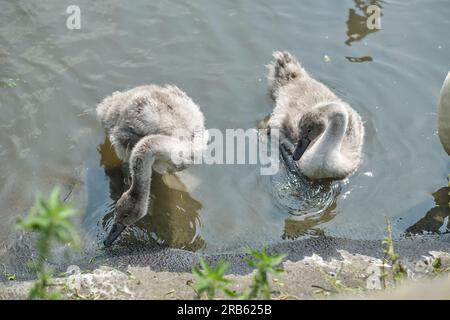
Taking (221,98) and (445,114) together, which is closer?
(445,114)

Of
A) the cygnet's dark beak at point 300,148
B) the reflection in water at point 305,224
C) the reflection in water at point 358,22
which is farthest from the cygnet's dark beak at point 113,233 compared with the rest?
the reflection in water at point 358,22

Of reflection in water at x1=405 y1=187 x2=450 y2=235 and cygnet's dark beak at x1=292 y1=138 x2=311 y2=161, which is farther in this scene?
cygnet's dark beak at x1=292 y1=138 x2=311 y2=161

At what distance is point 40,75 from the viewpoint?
6.90 meters

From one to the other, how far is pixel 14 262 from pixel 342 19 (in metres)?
5.18

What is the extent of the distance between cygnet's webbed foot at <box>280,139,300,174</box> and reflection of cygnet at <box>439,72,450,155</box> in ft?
4.78

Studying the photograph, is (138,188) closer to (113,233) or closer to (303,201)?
(113,233)

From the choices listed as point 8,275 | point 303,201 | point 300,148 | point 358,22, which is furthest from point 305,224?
point 358,22

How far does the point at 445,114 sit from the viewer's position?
573 cm

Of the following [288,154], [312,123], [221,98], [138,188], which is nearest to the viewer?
[138,188]

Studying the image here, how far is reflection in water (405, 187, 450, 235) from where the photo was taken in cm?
548

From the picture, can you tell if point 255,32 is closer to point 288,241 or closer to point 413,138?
point 413,138

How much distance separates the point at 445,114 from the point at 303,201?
1582 mm

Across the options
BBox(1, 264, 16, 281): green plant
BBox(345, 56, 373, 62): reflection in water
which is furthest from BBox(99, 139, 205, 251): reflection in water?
BBox(345, 56, 373, 62): reflection in water

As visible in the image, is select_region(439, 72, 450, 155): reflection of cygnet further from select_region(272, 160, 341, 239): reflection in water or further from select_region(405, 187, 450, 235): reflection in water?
select_region(272, 160, 341, 239): reflection in water
